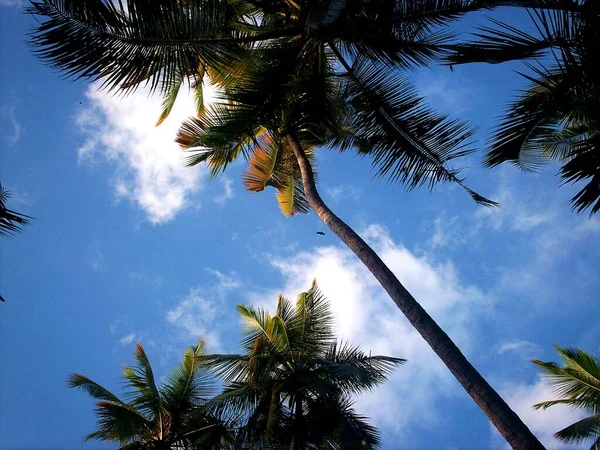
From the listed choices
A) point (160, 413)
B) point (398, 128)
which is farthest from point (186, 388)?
point (398, 128)

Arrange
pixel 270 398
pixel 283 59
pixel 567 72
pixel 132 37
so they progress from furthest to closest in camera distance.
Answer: pixel 270 398, pixel 283 59, pixel 132 37, pixel 567 72

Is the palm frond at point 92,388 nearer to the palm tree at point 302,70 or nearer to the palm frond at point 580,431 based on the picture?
the palm tree at point 302,70

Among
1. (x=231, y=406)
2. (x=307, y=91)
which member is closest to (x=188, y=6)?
(x=307, y=91)

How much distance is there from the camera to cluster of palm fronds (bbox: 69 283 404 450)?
1055cm

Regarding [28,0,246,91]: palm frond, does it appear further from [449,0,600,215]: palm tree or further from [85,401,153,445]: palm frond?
[85,401,153,445]: palm frond

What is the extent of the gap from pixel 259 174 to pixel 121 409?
663 centimetres

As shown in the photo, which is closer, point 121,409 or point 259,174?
point 259,174

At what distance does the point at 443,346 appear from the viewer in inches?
202

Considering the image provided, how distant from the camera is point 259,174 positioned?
10.7m

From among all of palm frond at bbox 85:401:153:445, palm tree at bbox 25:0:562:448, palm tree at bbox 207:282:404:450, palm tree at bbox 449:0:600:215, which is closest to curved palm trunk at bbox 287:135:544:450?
palm tree at bbox 25:0:562:448

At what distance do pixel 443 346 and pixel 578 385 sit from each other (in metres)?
9.61

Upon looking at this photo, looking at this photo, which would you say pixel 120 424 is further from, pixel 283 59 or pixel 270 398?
pixel 283 59

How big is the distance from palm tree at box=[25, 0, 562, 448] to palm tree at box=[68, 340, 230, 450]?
5909 millimetres

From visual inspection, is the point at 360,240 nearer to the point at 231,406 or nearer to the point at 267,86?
the point at 267,86
